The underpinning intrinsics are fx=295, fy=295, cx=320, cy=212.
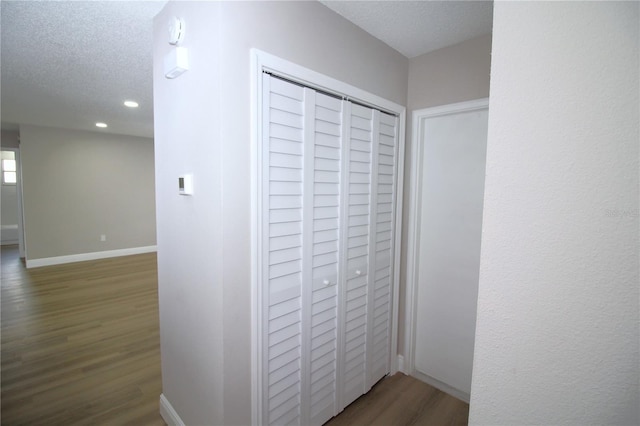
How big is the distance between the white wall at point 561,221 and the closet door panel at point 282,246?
102 cm

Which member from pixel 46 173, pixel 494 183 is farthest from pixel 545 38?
pixel 46 173

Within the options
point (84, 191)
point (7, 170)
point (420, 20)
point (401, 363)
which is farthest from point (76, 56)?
point (7, 170)

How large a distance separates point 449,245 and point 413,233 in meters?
0.27

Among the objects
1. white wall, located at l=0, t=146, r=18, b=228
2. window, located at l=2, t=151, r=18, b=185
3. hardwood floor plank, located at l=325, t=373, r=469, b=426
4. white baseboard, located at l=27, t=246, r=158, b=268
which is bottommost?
hardwood floor plank, located at l=325, t=373, r=469, b=426

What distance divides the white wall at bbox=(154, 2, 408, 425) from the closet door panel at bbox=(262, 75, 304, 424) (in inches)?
4.2

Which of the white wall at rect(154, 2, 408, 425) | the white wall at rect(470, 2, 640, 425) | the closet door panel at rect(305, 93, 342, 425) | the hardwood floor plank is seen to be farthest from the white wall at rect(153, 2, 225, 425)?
the white wall at rect(470, 2, 640, 425)

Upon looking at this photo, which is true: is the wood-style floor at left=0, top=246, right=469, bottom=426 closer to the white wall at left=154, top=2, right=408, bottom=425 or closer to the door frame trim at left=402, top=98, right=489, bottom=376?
the door frame trim at left=402, top=98, right=489, bottom=376

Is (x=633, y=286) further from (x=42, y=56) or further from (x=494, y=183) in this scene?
(x=42, y=56)

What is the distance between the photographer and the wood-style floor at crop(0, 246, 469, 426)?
1.93 m

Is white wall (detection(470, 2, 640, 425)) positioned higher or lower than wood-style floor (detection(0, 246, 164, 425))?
higher

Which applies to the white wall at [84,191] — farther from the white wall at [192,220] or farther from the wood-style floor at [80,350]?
the white wall at [192,220]

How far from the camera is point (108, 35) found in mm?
1926

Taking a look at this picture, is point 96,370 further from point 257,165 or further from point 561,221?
point 561,221

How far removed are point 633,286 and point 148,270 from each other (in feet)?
19.0
